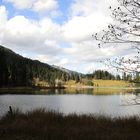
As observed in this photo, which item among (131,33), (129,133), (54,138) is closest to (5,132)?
(54,138)

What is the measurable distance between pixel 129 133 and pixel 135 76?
2980 mm

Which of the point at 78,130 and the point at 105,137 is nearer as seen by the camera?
the point at 105,137

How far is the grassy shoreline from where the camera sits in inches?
461

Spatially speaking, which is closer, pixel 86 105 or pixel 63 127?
pixel 63 127

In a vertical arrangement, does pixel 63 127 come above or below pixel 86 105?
above

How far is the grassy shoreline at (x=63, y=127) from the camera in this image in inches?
461

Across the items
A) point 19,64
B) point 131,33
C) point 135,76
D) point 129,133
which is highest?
point 19,64

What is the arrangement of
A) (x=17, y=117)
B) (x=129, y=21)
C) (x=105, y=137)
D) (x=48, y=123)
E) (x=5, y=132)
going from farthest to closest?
(x=17, y=117) → (x=48, y=123) → (x=5, y=132) → (x=105, y=137) → (x=129, y=21)

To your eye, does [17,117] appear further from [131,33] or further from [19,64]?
[19,64]

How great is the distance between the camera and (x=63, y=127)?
46.0 feet

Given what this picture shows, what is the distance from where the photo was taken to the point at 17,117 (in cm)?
1647

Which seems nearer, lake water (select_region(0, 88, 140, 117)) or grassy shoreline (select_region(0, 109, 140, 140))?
grassy shoreline (select_region(0, 109, 140, 140))

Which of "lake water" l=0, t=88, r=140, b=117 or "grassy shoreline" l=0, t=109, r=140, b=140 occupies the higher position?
"grassy shoreline" l=0, t=109, r=140, b=140

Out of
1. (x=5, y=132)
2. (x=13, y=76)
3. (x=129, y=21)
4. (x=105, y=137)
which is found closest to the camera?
(x=129, y=21)
